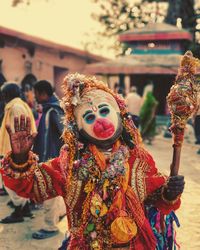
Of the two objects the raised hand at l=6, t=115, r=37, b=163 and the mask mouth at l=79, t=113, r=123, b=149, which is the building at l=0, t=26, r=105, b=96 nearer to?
the mask mouth at l=79, t=113, r=123, b=149

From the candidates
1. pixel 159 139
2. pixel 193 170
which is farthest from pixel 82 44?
pixel 193 170

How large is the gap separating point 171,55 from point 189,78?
1493 cm

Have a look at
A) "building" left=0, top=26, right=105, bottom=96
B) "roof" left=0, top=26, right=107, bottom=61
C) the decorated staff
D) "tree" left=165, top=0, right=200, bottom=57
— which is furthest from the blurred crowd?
"tree" left=165, top=0, right=200, bottom=57

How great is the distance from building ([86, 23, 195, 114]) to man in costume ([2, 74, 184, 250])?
42.6 feet

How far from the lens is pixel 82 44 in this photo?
29641mm

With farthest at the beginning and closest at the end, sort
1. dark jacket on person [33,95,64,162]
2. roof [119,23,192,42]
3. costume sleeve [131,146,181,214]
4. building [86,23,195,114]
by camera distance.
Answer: roof [119,23,192,42]
building [86,23,195,114]
dark jacket on person [33,95,64,162]
costume sleeve [131,146,181,214]

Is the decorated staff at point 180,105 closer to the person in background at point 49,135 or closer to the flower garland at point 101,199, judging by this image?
the flower garland at point 101,199

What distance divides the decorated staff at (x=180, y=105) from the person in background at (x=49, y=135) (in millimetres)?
2544

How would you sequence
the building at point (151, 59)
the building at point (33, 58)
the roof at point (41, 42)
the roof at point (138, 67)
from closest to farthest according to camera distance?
1. the roof at point (41, 42)
2. the building at point (33, 58)
3. the roof at point (138, 67)
4. the building at point (151, 59)

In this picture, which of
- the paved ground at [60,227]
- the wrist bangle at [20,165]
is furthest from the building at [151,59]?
the wrist bangle at [20,165]

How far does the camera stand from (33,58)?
15.6m

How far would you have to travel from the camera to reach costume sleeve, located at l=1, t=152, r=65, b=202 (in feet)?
8.36

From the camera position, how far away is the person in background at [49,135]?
16.1 feet

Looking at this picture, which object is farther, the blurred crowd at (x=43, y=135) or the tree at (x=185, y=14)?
the tree at (x=185, y=14)
